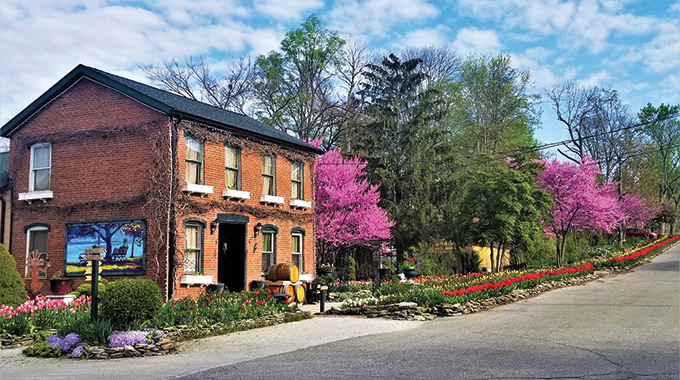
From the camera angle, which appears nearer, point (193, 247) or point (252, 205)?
point (193, 247)

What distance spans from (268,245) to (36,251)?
294 inches

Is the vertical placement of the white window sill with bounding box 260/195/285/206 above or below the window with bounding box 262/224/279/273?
above

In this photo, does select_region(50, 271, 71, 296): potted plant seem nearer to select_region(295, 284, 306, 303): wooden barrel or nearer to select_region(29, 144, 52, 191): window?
select_region(29, 144, 52, 191): window

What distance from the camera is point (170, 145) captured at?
1709 cm

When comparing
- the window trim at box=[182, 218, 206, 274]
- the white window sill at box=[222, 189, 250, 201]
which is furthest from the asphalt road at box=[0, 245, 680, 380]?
the white window sill at box=[222, 189, 250, 201]

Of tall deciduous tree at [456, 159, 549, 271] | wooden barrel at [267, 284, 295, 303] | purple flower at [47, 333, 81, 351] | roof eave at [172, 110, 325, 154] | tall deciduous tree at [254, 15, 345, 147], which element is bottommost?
purple flower at [47, 333, 81, 351]

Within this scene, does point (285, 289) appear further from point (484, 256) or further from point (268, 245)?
point (484, 256)

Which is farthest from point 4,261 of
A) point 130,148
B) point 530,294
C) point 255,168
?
point 530,294

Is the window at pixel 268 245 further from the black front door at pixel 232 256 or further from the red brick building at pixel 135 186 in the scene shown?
the black front door at pixel 232 256

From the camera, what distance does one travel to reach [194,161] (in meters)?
18.0

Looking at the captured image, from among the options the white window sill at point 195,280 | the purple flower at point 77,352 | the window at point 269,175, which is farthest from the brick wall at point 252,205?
the purple flower at point 77,352

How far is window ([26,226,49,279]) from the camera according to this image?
58.5 ft

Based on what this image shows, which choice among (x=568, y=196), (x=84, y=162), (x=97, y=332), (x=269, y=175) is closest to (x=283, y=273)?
(x=269, y=175)

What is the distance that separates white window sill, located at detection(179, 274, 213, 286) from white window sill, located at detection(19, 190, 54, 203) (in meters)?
5.28
